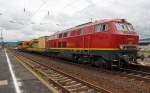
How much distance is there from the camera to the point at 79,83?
547 inches

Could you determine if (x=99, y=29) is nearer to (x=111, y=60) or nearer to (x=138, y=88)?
(x=111, y=60)

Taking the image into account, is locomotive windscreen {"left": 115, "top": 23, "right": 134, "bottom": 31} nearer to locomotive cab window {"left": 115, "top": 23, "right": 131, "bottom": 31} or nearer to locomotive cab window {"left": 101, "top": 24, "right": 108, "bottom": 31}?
locomotive cab window {"left": 115, "top": 23, "right": 131, "bottom": 31}

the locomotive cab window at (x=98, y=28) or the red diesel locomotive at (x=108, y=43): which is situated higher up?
the locomotive cab window at (x=98, y=28)

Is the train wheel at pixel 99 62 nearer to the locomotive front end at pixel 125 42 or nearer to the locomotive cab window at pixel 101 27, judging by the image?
the locomotive front end at pixel 125 42

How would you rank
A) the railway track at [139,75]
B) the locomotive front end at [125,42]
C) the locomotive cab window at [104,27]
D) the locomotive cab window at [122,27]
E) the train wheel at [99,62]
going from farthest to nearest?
1. the train wheel at [99,62]
2. the locomotive cab window at [104,27]
3. the locomotive cab window at [122,27]
4. the locomotive front end at [125,42]
5. the railway track at [139,75]

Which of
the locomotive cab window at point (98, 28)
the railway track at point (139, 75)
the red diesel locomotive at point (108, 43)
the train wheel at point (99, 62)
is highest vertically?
the locomotive cab window at point (98, 28)

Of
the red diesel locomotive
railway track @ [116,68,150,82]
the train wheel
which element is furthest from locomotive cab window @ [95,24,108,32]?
railway track @ [116,68,150,82]

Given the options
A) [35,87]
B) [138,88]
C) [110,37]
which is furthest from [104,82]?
[110,37]

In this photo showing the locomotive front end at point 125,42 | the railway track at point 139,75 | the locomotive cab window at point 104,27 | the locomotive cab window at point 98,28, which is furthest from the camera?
the locomotive cab window at point 98,28

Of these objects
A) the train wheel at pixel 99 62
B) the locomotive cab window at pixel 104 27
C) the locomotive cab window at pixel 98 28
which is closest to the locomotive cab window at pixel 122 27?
the locomotive cab window at pixel 104 27

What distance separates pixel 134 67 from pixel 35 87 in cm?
1000

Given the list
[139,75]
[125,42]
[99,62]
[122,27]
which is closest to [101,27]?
[122,27]

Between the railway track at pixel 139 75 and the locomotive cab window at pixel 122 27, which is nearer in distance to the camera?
the railway track at pixel 139 75

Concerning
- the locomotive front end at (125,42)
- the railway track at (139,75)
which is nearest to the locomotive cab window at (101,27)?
the locomotive front end at (125,42)
